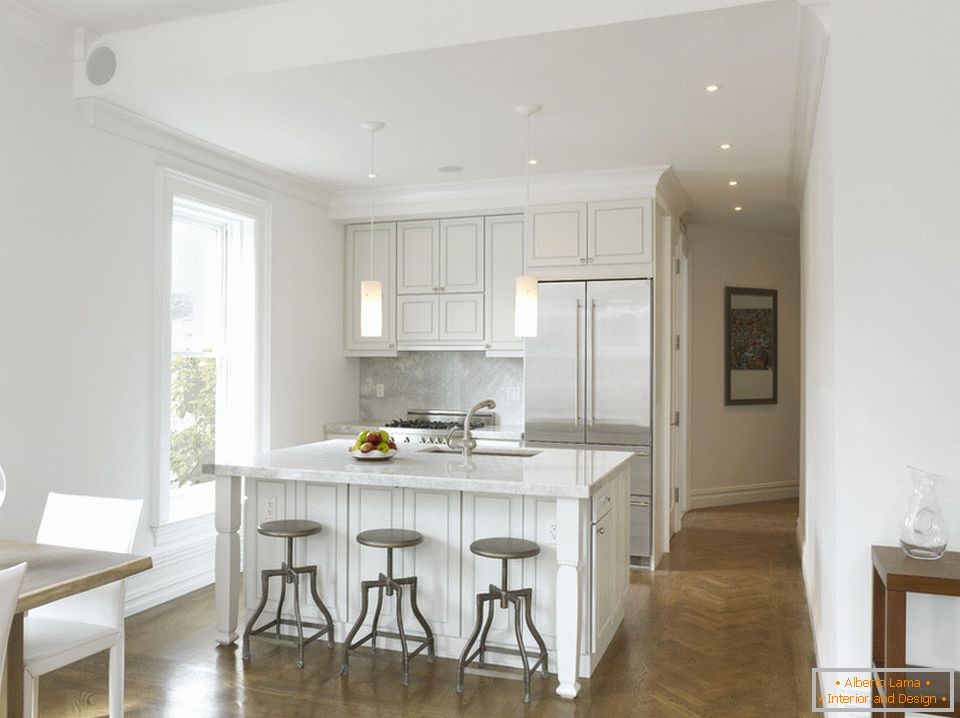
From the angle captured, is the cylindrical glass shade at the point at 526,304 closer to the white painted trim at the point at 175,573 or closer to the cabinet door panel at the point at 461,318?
the cabinet door panel at the point at 461,318

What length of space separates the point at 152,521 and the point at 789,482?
632 cm

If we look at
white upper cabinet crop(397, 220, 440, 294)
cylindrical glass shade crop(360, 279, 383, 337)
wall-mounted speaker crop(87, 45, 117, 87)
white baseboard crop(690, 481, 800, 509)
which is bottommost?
white baseboard crop(690, 481, 800, 509)

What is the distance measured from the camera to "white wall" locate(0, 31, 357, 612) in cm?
346

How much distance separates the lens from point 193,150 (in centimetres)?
461

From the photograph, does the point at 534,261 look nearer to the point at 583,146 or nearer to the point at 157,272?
the point at 583,146

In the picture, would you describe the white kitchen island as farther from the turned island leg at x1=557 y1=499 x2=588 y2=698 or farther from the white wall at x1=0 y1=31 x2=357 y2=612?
the white wall at x1=0 y1=31 x2=357 y2=612

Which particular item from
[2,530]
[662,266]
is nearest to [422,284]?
[662,266]

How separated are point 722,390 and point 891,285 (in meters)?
5.08

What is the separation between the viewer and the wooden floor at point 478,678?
3.03 meters

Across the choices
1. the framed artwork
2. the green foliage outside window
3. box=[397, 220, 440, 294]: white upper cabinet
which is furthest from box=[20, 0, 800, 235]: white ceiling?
the framed artwork

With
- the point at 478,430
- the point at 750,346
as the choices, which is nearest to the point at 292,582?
the point at 478,430

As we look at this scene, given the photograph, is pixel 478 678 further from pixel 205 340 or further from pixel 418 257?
pixel 418 257

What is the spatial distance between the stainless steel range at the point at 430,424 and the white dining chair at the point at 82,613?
8.59 feet

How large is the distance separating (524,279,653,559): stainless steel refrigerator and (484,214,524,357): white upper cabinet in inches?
16.1
